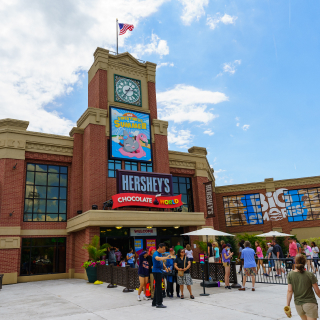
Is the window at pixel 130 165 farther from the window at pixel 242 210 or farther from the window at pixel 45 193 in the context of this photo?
the window at pixel 242 210

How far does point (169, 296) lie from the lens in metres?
12.1

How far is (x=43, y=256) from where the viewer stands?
2253 cm

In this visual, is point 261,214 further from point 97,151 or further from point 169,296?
point 169,296

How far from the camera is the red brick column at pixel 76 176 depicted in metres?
23.7

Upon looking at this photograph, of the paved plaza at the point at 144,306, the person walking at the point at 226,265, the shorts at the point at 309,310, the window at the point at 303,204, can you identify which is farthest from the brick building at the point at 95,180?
the shorts at the point at 309,310

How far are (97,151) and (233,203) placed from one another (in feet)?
74.5

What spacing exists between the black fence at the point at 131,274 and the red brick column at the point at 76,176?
23.7 ft

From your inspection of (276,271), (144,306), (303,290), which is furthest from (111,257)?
(303,290)

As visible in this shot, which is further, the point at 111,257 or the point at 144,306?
the point at 111,257

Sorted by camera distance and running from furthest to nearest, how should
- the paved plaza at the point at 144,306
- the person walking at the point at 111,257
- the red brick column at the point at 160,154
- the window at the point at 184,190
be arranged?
1. the window at the point at 184,190
2. the red brick column at the point at 160,154
3. the person walking at the point at 111,257
4. the paved plaza at the point at 144,306

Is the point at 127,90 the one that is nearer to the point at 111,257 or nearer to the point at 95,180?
the point at 95,180

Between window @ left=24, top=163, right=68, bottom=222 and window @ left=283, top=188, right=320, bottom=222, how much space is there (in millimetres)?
28107

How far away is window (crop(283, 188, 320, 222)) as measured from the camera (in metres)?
37.3

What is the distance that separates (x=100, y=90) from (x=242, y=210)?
80.2 feet
